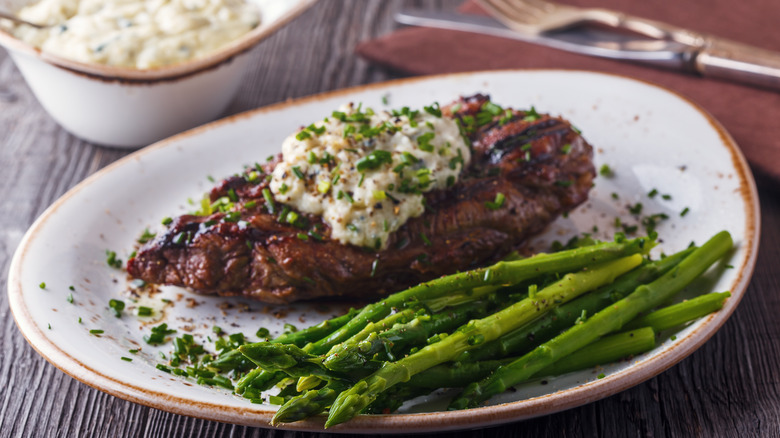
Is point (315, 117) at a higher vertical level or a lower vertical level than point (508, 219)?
lower

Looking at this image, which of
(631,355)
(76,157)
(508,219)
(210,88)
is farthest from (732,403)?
(76,157)

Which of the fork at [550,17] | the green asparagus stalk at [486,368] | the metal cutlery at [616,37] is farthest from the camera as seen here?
the fork at [550,17]

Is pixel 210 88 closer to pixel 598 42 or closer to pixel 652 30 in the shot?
pixel 598 42

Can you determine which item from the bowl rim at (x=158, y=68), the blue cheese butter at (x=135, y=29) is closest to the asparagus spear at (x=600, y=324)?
the bowl rim at (x=158, y=68)

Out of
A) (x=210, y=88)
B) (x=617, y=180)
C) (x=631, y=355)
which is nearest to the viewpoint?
(x=631, y=355)

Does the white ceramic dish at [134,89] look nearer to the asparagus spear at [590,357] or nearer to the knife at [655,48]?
the knife at [655,48]

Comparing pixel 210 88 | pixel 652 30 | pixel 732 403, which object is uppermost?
pixel 652 30

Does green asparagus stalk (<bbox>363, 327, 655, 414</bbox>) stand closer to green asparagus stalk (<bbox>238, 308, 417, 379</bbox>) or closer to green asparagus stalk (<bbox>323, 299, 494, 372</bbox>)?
green asparagus stalk (<bbox>323, 299, 494, 372</bbox>)
